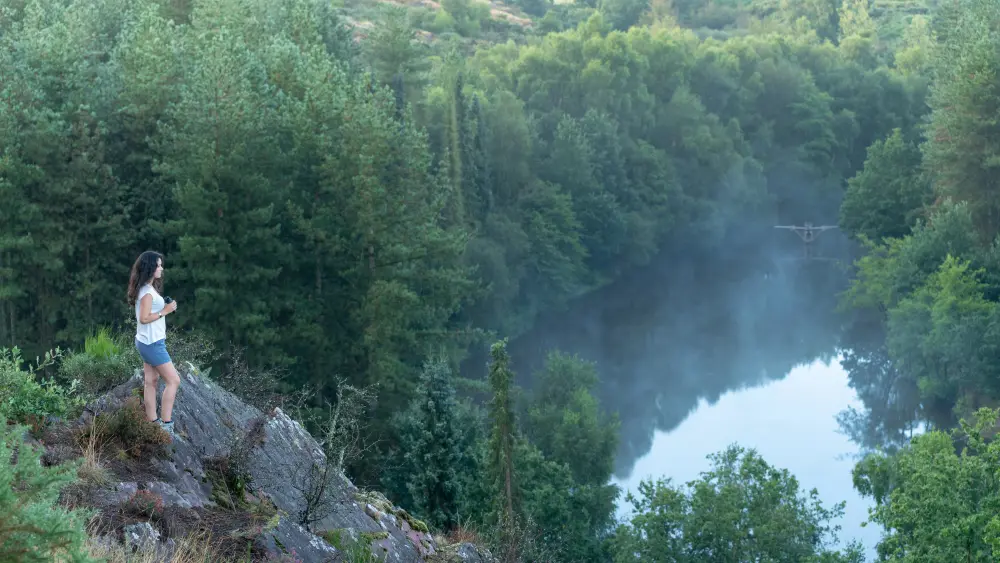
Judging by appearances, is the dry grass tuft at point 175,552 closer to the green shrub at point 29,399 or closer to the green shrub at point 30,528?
the green shrub at point 30,528

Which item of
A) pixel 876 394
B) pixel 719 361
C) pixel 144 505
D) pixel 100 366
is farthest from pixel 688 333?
pixel 144 505

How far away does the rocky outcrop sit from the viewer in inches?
376

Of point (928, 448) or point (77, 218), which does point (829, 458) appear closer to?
point (928, 448)

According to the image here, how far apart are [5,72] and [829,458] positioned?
28377 millimetres

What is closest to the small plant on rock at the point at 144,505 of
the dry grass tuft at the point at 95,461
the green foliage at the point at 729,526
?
the dry grass tuft at the point at 95,461

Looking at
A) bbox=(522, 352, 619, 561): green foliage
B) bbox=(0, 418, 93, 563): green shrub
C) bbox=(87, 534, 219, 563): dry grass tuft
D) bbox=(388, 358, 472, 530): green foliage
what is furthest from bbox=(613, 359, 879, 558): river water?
bbox=(0, 418, 93, 563): green shrub

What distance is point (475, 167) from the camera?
5275cm

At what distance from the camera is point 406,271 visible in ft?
107

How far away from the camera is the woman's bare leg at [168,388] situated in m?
10.7

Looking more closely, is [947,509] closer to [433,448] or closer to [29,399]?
[433,448]

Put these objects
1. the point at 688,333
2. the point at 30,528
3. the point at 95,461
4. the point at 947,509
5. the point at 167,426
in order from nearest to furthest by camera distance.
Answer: the point at 30,528
the point at 95,461
the point at 167,426
the point at 947,509
the point at 688,333

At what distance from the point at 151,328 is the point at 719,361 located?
1774 inches

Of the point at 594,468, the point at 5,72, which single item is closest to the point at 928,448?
the point at 594,468

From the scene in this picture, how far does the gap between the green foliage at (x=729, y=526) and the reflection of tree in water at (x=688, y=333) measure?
13.1 meters
